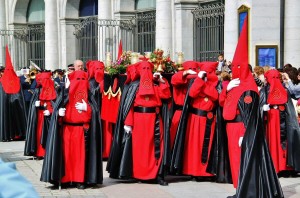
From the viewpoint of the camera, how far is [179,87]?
9.51 meters

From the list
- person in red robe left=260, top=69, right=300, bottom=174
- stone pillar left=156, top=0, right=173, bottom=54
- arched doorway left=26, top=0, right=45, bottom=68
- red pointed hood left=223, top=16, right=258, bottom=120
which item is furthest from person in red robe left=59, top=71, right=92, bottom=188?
arched doorway left=26, top=0, right=45, bottom=68

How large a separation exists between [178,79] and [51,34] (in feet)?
59.8

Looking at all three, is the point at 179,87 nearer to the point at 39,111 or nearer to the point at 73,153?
the point at 73,153

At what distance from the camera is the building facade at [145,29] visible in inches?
586

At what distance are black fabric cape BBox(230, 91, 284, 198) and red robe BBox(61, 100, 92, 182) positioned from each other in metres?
2.55

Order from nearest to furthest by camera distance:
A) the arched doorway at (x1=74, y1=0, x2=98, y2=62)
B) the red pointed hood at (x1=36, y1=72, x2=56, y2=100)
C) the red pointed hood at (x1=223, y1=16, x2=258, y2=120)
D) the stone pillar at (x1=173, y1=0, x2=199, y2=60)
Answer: the red pointed hood at (x1=223, y1=16, x2=258, y2=120) → the red pointed hood at (x1=36, y1=72, x2=56, y2=100) → the stone pillar at (x1=173, y1=0, x2=199, y2=60) → the arched doorway at (x1=74, y1=0, x2=98, y2=62)

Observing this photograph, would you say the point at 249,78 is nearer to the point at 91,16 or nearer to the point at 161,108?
the point at 161,108

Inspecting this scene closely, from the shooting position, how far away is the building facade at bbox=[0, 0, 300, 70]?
14.9m

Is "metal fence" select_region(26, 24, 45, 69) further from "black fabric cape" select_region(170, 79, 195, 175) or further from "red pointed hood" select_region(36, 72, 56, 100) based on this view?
"black fabric cape" select_region(170, 79, 195, 175)

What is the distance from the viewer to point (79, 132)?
8.46 meters

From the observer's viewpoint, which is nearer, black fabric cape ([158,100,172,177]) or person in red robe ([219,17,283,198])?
person in red robe ([219,17,283,198])

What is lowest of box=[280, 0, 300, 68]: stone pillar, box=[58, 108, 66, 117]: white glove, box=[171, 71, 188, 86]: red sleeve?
box=[58, 108, 66, 117]: white glove

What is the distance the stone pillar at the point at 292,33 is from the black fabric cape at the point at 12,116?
705 cm

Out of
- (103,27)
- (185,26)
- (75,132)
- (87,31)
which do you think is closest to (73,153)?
(75,132)
